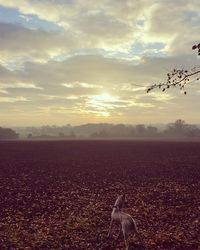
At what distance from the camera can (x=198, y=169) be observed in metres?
42.1

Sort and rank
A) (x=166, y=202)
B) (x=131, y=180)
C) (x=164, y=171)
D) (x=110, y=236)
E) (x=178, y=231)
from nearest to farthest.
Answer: (x=110, y=236) < (x=178, y=231) < (x=166, y=202) < (x=131, y=180) < (x=164, y=171)

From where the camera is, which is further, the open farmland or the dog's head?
the open farmland

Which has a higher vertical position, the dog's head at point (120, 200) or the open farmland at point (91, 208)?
the dog's head at point (120, 200)

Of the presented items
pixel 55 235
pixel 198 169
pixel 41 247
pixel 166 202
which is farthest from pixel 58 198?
pixel 198 169

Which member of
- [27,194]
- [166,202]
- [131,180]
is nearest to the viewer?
[166,202]

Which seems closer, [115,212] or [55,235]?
[115,212]

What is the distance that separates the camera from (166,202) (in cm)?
2389

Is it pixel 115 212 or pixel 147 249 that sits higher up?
pixel 115 212

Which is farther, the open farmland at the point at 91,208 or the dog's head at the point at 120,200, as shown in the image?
the open farmland at the point at 91,208

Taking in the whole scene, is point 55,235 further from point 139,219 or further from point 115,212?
point 139,219

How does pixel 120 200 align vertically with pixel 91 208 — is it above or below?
above

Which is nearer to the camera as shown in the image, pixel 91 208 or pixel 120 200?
pixel 120 200

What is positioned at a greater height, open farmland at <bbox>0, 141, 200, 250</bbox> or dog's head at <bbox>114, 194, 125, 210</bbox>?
dog's head at <bbox>114, 194, 125, 210</bbox>

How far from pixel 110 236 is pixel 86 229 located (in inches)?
65.6
